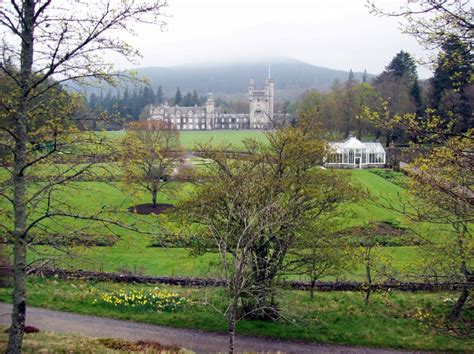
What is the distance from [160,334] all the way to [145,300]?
6.45ft

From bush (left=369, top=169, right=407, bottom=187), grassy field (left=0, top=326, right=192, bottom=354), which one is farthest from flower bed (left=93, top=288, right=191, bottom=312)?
bush (left=369, top=169, right=407, bottom=187)

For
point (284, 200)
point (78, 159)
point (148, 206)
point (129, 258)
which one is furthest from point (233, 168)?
point (148, 206)

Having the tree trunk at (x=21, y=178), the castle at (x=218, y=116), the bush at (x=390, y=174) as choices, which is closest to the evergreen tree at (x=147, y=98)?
the castle at (x=218, y=116)

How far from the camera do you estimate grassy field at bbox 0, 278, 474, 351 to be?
42.6ft

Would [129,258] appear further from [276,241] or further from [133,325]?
[276,241]

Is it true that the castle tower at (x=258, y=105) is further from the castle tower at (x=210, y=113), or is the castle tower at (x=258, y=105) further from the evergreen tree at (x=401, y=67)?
the evergreen tree at (x=401, y=67)

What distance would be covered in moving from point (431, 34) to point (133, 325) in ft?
38.3

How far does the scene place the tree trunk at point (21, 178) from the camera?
7777 millimetres

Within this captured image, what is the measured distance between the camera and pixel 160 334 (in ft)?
44.0

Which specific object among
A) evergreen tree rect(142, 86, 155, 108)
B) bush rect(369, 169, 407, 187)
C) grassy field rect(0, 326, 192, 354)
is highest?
evergreen tree rect(142, 86, 155, 108)

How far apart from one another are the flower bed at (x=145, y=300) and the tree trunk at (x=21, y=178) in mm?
6850

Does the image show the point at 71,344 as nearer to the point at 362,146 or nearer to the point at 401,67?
the point at 362,146

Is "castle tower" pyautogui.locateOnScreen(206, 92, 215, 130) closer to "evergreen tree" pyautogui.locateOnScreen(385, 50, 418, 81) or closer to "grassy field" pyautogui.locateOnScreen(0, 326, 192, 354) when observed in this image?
"evergreen tree" pyautogui.locateOnScreen(385, 50, 418, 81)

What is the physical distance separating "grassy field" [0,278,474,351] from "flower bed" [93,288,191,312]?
0.19 m
